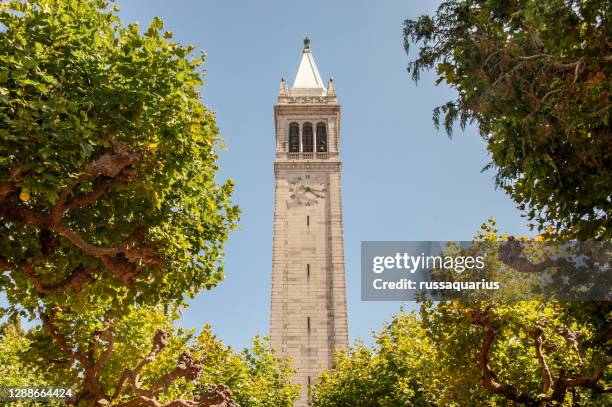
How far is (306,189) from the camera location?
53.1 meters

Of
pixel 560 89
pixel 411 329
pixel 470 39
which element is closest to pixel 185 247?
pixel 470 39

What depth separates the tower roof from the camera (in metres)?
60.2

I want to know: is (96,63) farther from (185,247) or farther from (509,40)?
(509,40)

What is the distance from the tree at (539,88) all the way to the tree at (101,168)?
535 cm

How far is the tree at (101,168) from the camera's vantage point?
11.9 metres

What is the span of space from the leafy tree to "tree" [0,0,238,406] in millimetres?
13628

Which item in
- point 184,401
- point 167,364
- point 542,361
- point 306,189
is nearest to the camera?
point 184,401

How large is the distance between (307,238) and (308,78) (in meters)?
18.2

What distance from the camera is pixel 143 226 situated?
1420 cm

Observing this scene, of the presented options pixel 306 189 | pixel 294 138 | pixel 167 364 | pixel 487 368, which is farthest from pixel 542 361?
pixel 294 138

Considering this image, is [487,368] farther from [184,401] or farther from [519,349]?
[184,401]

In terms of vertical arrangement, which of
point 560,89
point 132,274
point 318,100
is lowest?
point 132,274

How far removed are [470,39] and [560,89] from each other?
81.6 inches

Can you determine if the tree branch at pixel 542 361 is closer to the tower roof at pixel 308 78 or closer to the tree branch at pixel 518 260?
the tree branch at pixel 518 260
